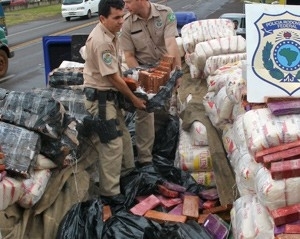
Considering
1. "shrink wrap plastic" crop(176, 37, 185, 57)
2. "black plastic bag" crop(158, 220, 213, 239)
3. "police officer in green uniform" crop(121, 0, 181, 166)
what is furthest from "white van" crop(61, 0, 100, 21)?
"black plastic bag" crop(158, 220, 213, 239)

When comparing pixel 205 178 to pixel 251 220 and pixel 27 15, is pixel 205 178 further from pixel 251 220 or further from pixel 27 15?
pixel 27 15

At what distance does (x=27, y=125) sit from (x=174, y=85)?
1.44 metres

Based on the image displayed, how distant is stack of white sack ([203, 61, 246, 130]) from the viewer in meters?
4.28

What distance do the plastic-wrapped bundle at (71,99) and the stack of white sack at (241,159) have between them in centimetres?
125

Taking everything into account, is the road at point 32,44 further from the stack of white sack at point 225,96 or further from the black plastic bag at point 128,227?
the black plastic bag at point 128,227

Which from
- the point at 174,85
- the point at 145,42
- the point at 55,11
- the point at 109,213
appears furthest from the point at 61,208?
A: the point at 55,11

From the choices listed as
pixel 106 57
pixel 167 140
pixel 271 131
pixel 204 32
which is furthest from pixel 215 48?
pixel 271 131

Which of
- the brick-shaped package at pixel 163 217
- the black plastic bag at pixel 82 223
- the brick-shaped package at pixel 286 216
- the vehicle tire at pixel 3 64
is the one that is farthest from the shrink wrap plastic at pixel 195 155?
the vehicle tire at pixel 3 64

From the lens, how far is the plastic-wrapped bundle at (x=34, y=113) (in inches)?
158

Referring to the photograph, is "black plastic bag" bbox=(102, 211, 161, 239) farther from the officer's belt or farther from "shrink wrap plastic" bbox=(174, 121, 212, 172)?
"shrink wrap plastic" bbox=(174, 121, 212, 172)

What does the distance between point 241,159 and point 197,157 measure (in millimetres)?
1111

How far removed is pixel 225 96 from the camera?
4.58 meters

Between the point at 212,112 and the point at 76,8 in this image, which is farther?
the point at 76,8

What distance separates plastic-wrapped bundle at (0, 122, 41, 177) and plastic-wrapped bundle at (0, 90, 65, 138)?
7 cm
